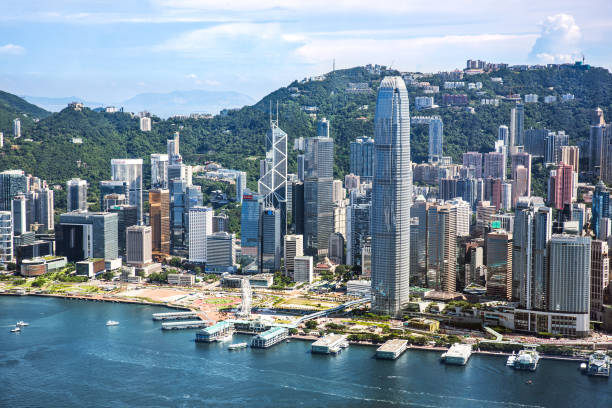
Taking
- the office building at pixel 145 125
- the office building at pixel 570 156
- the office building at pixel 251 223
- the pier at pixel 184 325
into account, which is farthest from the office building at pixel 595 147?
the office building at pixel 145 125

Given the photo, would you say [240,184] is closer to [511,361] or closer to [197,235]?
[197,235]

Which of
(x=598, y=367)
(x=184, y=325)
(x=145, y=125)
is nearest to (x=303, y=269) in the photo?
(x=184, y=325)

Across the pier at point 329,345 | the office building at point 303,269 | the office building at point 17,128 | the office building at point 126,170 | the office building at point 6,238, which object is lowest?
the pier at point 329,345

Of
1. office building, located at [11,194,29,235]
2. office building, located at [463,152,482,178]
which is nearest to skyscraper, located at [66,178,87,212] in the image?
office building, located at [11,194,29,235]

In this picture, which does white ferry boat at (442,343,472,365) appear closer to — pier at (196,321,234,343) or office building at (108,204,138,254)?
pier at (196,321,234,343)

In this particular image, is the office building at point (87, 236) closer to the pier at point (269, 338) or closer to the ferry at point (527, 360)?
the pier at point (269, 338)

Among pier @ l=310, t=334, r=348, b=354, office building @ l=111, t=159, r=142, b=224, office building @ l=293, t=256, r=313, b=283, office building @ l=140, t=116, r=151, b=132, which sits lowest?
pier @ l=310, t=334, r=348, b=354

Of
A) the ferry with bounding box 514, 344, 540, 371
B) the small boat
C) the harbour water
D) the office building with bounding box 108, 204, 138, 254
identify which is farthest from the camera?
the office building with bounding box 108, 204, 138, 254
